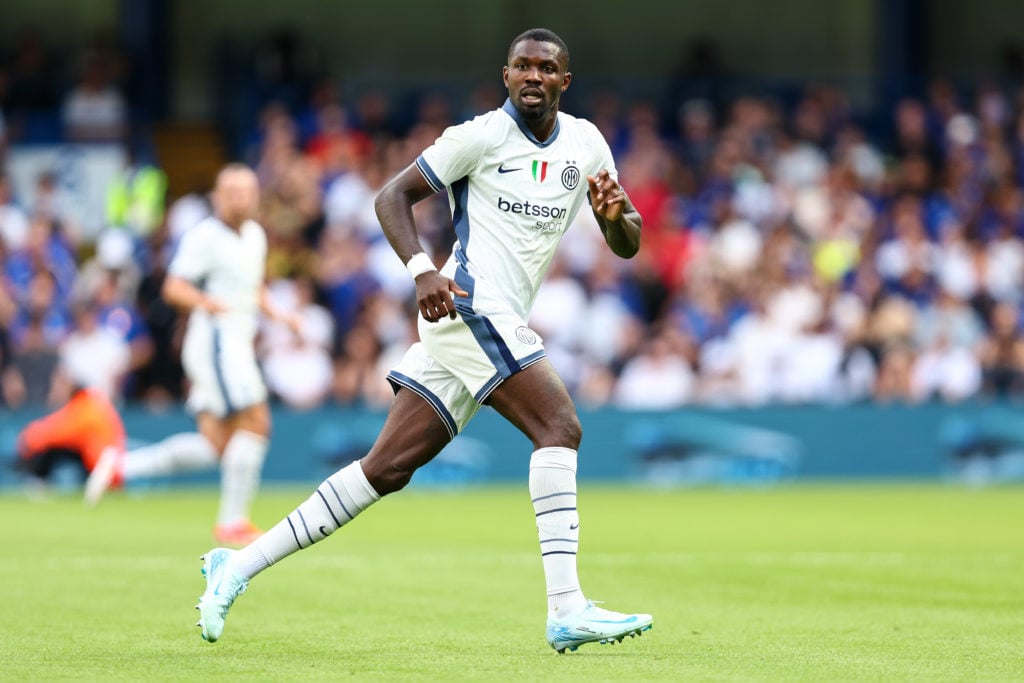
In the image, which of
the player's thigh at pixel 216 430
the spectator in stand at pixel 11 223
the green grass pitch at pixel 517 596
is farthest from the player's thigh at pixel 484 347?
the spectator in stand at pixel 11 223

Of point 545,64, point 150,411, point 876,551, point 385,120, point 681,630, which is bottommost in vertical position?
point 681,630

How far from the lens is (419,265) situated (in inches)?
276

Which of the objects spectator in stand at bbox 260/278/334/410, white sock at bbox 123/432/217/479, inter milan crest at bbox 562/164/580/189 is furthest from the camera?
spectator in stand at bbox 260/278/334/410

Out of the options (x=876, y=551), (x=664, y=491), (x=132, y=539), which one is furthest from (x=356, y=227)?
(x=876, y=551)

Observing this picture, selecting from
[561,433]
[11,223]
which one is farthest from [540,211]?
[11,223]

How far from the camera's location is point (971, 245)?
23.4 m

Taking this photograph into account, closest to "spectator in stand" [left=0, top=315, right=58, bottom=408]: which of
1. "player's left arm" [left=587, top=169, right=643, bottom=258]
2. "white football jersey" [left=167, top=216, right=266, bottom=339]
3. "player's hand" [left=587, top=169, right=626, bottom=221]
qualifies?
"white football jersey" [left=167, top=216, right=266, bottom=339]

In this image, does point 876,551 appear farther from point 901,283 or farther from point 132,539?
point 901,283

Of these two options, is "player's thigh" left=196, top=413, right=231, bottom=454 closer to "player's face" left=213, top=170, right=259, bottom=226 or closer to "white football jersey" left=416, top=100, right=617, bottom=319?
"player's face" left=213, top=170, right=259, bottom=226

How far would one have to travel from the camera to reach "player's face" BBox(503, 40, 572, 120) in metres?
7.27

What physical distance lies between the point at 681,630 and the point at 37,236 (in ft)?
50.8

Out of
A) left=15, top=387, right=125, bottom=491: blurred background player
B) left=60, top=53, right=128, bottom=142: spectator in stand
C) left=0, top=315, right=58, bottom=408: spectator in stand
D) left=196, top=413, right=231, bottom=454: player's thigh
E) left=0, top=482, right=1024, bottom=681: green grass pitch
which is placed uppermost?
left=60, top=53, right=128, bottom=142: spectator in stand

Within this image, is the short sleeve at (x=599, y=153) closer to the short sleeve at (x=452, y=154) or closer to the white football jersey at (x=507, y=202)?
the white football jersey at (x=507, y=202)

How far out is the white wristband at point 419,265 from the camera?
700 centimetres
